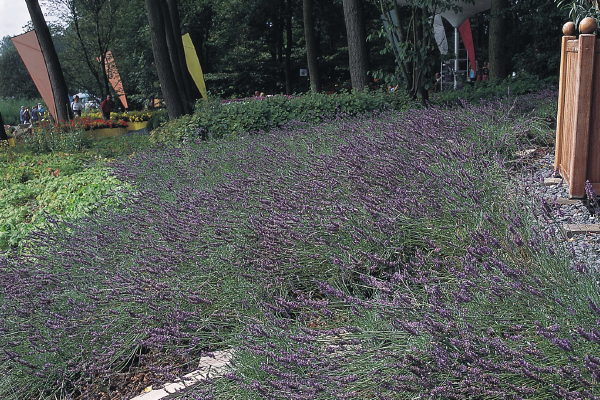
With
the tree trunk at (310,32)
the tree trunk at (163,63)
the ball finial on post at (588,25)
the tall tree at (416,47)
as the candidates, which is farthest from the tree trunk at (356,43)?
the tree trunk at (310,32)

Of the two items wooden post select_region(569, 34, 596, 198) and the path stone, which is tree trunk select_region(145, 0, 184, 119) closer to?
wooden post select_region(569, 34, 596, 198)

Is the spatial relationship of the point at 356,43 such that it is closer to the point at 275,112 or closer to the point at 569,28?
the point at 275,112

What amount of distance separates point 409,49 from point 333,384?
7.88m

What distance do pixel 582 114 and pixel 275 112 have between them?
562 cm

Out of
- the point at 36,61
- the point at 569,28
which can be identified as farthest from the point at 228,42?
the point at 569,28

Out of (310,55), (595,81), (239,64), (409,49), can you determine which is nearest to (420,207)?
(595,81)

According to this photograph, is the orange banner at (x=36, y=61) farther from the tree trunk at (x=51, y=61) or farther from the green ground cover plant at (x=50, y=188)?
the green ground cover plant at (x=50, y=188)

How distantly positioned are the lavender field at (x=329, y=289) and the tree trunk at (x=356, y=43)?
19.4 feet

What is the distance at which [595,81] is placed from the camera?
3277 millimetres

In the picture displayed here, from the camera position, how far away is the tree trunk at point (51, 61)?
13.5 m

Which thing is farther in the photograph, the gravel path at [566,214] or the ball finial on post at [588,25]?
the ball finial on post at [588,25]

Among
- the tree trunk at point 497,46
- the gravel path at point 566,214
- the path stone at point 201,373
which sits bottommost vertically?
the path stone at point 201,373

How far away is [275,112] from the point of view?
8.36m

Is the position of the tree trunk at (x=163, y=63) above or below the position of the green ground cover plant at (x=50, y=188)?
above
